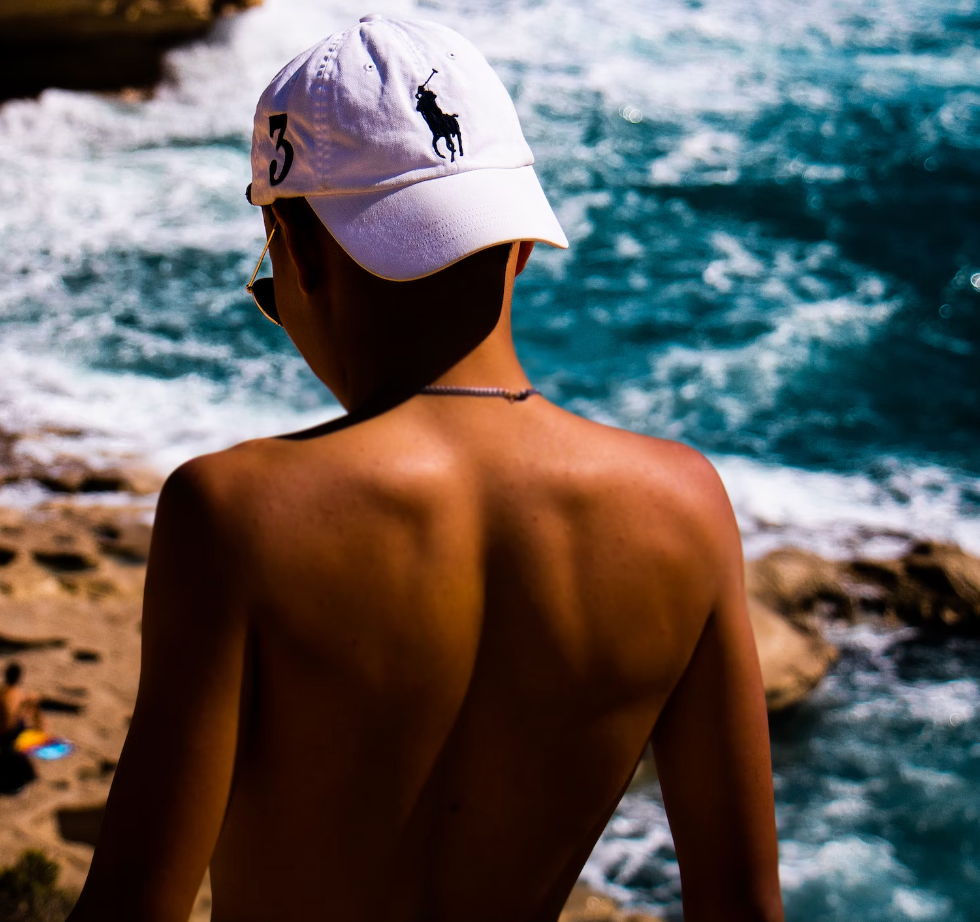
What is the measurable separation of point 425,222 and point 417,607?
0.38m

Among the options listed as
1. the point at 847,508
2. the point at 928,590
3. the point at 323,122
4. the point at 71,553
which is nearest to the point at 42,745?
the point at 71,553

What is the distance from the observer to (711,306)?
903cm

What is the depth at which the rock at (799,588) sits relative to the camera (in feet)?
16.9

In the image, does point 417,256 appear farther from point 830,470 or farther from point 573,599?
→ point 830,470

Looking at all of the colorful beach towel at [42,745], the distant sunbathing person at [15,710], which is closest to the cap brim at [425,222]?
the distant sunbathing person at [15,710]

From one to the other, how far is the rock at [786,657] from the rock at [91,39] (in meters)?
9.67

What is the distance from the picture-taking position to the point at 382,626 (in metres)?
1.05

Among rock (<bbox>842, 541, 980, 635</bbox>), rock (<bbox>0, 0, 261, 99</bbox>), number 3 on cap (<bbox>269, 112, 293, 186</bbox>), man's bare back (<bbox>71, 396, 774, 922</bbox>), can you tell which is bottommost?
rock (<bbox>842, 541, 980, 635</bbox>)

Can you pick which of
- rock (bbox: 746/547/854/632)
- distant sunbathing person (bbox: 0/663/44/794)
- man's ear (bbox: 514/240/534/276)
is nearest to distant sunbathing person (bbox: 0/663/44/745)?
distant sunbathing person (bbox: 0/663/44/794)

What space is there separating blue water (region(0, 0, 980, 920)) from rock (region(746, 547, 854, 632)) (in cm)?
24

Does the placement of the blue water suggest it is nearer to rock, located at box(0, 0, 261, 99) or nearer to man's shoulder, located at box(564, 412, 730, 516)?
rock, located at box(0, 0, 261, 99)

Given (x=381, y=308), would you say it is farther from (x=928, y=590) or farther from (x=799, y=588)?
(x=928, y=590)

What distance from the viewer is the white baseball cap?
1124mm

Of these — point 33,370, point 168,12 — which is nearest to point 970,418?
point 33,370
